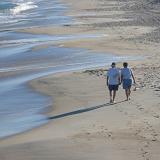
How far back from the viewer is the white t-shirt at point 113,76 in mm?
18656

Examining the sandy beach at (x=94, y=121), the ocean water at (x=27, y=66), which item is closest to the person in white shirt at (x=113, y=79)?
the sandy beach at (x=94, y=121)

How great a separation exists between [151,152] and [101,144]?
1376 mm

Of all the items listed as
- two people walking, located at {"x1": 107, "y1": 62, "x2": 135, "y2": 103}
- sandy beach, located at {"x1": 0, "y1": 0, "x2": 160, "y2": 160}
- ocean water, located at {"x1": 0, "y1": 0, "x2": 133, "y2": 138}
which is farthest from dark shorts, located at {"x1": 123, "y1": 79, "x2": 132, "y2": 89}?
ocean water, located at {"x1": 0, "y1": 0, "x2": 133, "y2": 138}

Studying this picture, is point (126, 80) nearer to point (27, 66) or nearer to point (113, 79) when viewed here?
point (113, 79)

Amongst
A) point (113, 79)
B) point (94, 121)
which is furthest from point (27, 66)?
point (94, 121)

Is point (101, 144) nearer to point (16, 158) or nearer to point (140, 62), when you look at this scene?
point (16, 158)

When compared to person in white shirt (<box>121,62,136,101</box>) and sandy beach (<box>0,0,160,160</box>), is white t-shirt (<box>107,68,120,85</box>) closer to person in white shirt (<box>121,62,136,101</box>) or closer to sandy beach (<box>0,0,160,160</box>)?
person in white shirt (<box>121,62,136,101</box>)

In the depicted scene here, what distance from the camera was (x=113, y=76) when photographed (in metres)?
18.7

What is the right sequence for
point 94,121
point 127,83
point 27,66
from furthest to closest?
point 27,66 → point 127,83 → point 94,121

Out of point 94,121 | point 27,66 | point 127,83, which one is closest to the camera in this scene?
point 94,121

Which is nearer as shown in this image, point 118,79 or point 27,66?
point 118,79

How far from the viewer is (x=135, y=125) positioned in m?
15.4

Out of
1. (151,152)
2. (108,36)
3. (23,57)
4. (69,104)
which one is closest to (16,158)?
(151,152)

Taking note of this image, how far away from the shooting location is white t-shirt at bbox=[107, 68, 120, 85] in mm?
18656
